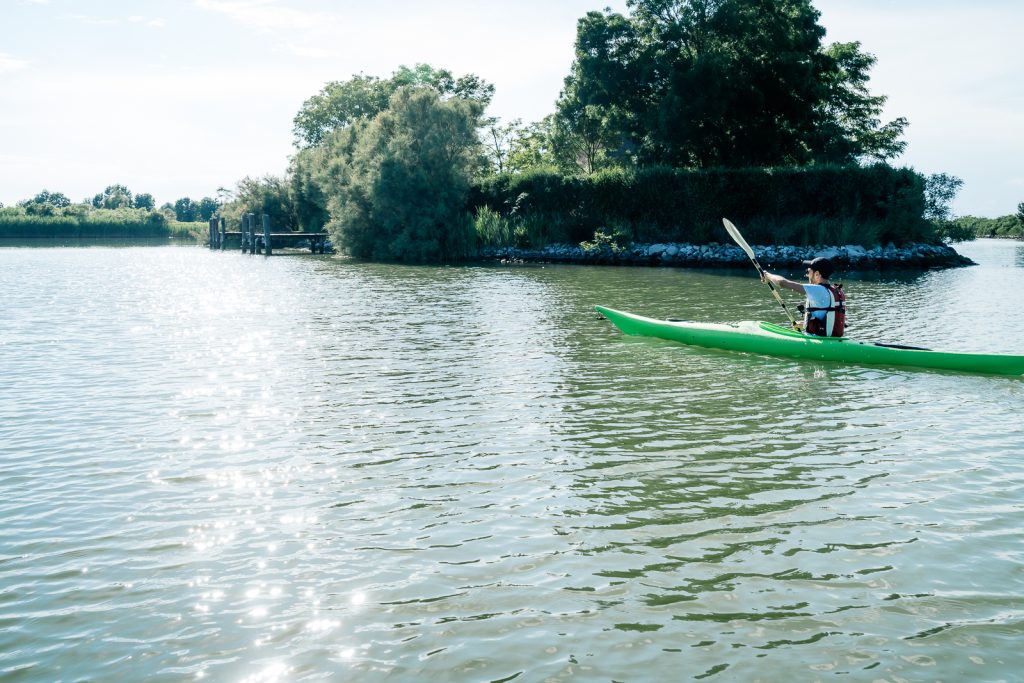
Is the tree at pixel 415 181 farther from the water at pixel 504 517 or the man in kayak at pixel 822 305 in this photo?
the man in kayak at pixel 822 305

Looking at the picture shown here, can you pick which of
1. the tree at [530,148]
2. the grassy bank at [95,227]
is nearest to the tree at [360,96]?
the tree at [530,148]

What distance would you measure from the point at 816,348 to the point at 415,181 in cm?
2641

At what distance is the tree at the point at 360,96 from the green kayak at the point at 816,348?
156 feet

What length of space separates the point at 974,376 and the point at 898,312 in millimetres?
6929

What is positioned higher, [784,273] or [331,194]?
[331,194]

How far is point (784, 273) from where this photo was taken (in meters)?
27.6

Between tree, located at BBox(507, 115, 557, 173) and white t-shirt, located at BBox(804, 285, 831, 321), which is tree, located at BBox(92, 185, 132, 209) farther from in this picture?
white t-shirt, located at BBox(804, 285, 831, 321)

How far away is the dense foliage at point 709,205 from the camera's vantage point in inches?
1216

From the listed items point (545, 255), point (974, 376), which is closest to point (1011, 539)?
point (974, 376)

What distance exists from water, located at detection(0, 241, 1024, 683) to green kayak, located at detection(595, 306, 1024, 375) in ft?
0.64

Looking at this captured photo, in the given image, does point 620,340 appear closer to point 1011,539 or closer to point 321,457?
point 321,457

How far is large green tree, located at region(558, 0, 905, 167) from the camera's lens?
33219 millimetres

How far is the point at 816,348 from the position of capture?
10969mm

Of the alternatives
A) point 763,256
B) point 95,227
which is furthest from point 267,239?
point 95,227
